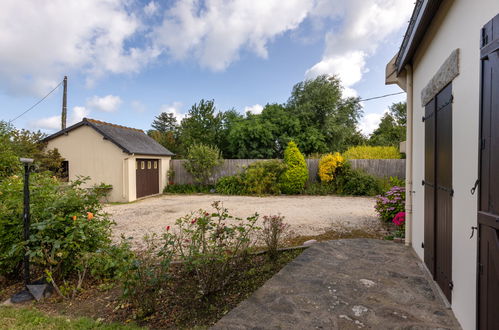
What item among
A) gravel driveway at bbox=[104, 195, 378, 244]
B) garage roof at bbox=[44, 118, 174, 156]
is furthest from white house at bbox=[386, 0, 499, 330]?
garage roof at bbox=[44, 118, 174, 156]

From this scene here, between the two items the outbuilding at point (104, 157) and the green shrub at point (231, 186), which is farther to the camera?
the green shrub at point (231, 186)

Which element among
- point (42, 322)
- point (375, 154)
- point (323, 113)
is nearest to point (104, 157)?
point (42, 322)

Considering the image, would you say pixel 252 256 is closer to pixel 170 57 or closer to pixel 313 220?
pixel 313 220

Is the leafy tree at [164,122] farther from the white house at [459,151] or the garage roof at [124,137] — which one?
the white house at [459,151]

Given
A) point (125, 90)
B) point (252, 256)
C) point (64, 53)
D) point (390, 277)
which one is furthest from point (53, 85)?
point (390, 277)

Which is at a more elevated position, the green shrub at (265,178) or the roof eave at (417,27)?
the roof eave at (417,27)

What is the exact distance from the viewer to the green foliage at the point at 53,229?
9.70 feet

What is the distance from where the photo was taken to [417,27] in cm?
306

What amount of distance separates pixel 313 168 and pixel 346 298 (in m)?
11.0

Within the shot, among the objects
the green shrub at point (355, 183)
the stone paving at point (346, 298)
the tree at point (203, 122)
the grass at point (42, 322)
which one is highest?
the tree at point (203, 122)

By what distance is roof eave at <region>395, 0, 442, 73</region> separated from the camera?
8.75 feet

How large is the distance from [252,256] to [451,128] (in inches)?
117

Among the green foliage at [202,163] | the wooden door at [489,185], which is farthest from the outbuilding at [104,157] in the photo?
the wooden door at [489,185]

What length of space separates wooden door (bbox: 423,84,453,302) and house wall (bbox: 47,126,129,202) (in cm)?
1097
